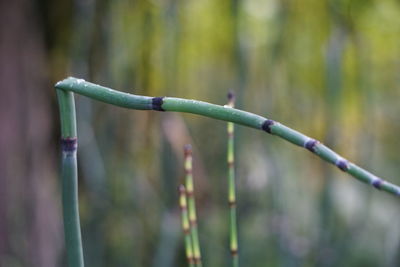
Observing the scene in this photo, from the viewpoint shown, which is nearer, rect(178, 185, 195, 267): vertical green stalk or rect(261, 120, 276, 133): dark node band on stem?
rect(261, 120, 276, 133): dark node band on stem

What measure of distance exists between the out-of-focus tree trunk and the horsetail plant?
0.81 metres

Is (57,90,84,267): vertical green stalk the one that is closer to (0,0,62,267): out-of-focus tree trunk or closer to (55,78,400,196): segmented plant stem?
(55,78,400,196): segmented plant stem

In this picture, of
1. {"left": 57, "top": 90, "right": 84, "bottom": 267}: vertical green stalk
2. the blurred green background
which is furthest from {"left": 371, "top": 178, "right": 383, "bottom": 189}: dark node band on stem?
the blurred green background

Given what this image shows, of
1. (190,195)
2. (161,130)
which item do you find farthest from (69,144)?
(161,130)

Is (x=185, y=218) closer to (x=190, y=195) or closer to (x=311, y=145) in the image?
(x=190, y=195)

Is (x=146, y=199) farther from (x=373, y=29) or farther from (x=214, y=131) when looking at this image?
(x=373, y=29)

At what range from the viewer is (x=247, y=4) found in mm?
1517

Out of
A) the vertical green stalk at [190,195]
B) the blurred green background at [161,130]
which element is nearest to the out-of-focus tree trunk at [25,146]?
the blurred green background at [161,130]

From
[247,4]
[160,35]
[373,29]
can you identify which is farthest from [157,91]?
[373,29]

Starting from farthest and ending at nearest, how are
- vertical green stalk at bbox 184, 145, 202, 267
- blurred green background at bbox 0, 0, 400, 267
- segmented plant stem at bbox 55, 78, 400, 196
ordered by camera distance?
1. blurred green background at bbox 0, 0, 400, 267
2. vertical green stalk at bbox 184, 145, 202, 267
3. segmented plant stem at bbox 55, 78, 400, 196

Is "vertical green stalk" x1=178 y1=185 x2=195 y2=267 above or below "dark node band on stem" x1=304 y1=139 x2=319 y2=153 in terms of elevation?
below

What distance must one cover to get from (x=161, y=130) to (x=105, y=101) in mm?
823

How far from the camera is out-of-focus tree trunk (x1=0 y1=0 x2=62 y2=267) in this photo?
1027 millimetres

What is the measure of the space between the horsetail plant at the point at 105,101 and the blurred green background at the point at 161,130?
27.7 inches
